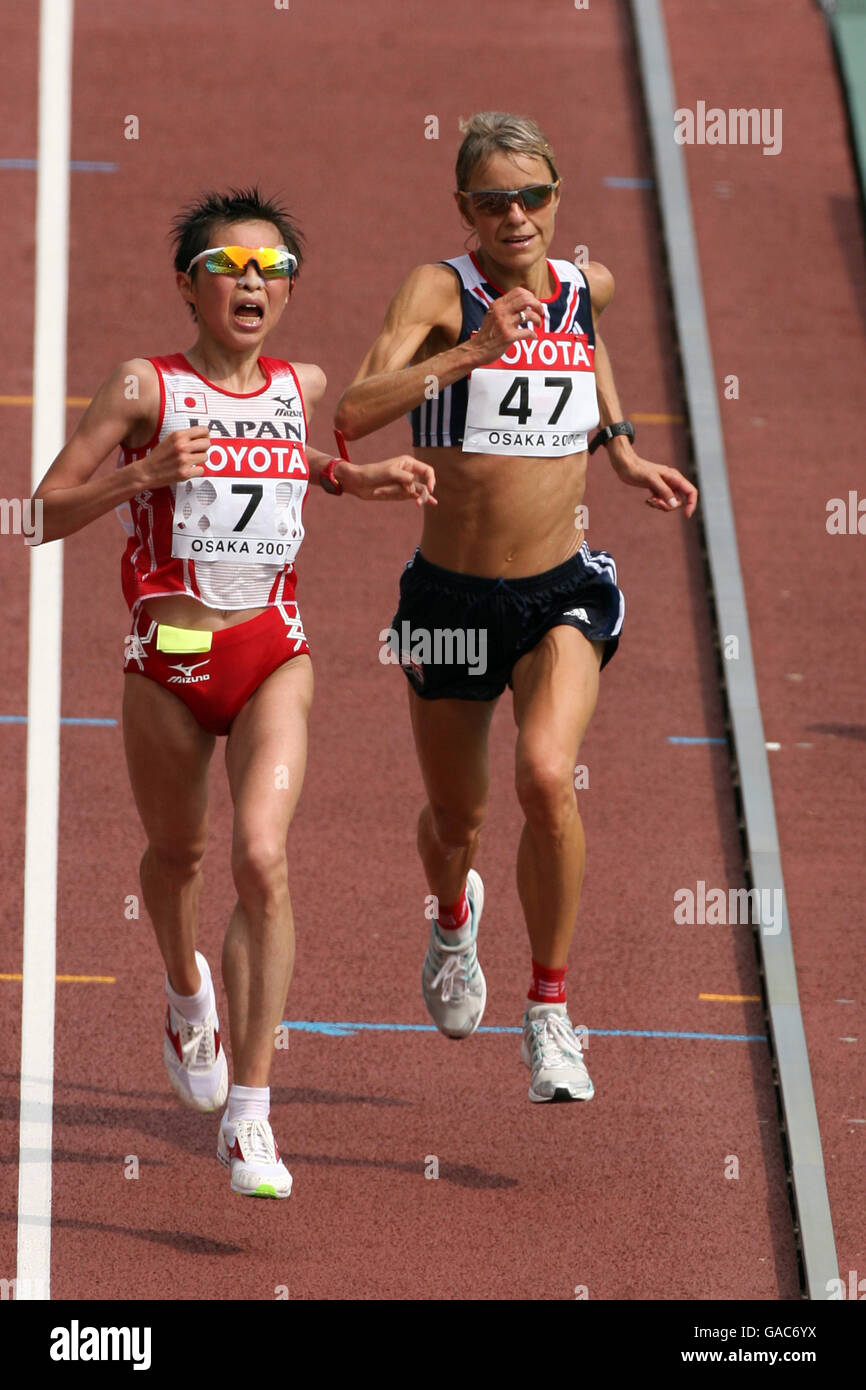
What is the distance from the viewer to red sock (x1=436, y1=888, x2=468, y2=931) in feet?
24.5

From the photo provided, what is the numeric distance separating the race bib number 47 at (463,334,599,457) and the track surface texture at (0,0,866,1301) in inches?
103

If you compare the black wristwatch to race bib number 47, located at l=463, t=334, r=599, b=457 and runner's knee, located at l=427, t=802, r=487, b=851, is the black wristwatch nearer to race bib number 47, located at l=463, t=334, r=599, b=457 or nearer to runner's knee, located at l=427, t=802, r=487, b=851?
race bib number 47, located at l=463, t=334, r=599, b=457

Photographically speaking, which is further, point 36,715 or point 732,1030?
point 36,715

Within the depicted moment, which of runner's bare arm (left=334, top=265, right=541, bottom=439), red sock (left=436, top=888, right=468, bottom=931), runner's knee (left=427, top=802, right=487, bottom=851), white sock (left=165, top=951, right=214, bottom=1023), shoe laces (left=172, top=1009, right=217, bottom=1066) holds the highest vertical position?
runner's bare arm (left=334, top=265, right=541, bottom=439)

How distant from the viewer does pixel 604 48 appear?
14.9m

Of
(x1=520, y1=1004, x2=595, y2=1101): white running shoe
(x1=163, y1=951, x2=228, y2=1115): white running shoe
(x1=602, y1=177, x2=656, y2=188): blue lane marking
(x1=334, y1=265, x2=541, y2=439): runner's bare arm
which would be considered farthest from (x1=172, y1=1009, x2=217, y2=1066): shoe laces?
(x1=602, y1=177, x2=656, y2=188): blue lane marking

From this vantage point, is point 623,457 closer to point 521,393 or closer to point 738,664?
point 521,393

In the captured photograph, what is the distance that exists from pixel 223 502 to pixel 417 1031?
2917 mm

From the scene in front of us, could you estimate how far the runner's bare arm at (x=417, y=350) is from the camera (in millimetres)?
5934

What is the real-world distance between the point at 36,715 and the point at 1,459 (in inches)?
81.1

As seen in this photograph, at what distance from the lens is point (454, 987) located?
7.46 m

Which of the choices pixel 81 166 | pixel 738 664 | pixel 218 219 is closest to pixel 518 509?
pixel 218 219

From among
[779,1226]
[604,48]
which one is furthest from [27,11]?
[779,1226]

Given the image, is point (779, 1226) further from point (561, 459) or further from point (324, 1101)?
point (561, 459)
